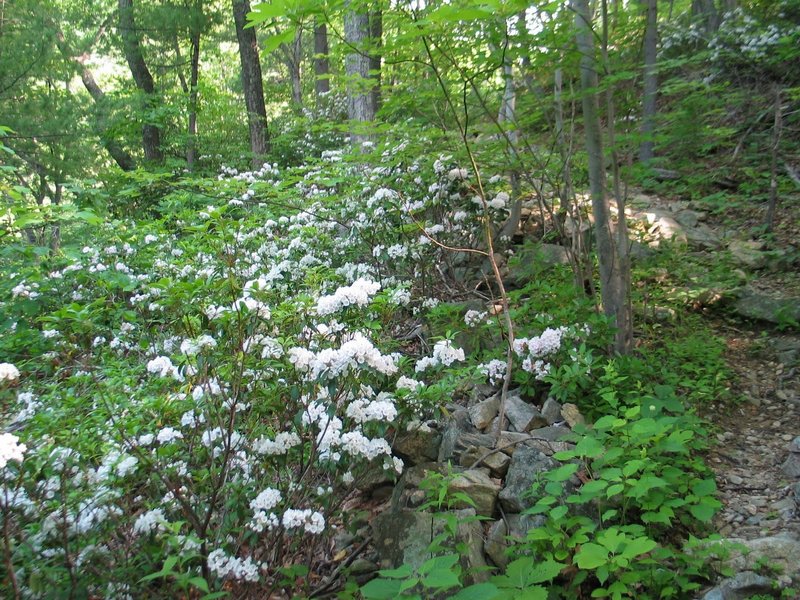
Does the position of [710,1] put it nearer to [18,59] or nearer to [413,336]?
[413,336]

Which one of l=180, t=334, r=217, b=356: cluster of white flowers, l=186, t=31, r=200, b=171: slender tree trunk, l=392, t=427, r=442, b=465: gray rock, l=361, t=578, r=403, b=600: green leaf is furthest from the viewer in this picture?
l=186, t=31, r=200, b=171: slender tree trunk

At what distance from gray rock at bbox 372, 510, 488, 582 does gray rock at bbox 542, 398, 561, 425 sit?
3.49 ft

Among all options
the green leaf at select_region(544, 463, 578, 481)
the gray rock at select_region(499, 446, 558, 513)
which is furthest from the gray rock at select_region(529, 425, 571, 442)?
the green leaf at select_region(544, 463, 578, 481)

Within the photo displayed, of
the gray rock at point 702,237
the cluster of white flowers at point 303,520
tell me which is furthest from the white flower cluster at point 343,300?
the gray rock at point 702,237

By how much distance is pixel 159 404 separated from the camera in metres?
2.78

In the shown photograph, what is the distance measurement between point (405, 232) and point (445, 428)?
7.45 feet

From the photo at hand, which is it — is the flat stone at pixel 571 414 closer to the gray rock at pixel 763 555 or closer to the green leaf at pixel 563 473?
the green leaf at pixel 563 473

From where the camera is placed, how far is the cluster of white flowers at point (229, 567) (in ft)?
7.20

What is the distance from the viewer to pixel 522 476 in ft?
10.00

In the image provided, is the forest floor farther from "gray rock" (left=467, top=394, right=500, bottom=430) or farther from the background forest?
"gray rock" (left=467, top=394, right=500, bottom=430)

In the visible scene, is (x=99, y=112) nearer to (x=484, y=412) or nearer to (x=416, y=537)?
(x=484, y=412)

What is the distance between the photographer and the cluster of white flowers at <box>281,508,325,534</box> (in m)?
2.36

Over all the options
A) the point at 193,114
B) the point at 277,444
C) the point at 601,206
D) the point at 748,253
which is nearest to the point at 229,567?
the point at 277,444

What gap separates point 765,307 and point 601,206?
198 centimetres
